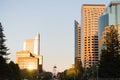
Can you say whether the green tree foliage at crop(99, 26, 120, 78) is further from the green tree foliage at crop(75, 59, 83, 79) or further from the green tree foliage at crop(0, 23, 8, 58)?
the green tree foliage at crop(75, 59, 83, 79)

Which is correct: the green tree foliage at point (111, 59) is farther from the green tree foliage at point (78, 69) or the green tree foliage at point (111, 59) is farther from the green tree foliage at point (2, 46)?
the green tree foliage at point (78, 69)

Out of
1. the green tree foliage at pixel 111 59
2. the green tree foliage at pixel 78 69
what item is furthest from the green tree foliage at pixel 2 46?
the green tree foliage at pixel 78 69

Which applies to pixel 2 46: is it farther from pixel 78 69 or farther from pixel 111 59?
pixel 78 69

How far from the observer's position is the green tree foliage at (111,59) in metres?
78.9

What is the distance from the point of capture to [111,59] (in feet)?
264

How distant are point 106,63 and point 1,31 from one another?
27239 mm

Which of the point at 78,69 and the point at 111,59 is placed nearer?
the point at 111,59

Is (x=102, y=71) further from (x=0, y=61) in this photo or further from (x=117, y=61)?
(x=0, y=61)

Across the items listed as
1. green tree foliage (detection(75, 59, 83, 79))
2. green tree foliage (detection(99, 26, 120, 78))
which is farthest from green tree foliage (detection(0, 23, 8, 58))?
green tree foliage (detection(75, 59, 83, 79))

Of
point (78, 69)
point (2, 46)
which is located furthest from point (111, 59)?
point (78, 69)

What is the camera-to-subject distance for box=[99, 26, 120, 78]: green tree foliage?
78.9m

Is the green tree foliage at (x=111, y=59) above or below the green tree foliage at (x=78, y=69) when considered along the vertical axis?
above

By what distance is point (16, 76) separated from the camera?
12938cm

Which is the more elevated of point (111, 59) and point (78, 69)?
point (111, 59)
